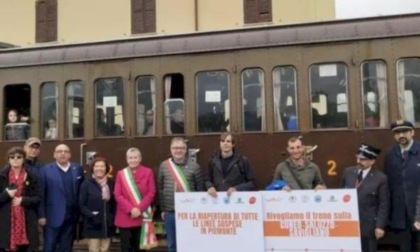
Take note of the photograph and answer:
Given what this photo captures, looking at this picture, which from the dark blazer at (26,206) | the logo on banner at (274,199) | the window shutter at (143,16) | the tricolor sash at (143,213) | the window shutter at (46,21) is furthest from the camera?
the window shutter at (46,21)

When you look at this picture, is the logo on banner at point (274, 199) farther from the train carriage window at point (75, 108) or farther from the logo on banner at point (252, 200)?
the train carriage window at point (75, 108)

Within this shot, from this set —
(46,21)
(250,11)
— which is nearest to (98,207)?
(250,11)

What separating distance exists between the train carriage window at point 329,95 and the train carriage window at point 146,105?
2417 mm

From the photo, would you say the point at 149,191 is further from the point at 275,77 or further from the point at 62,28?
the point at 62,28

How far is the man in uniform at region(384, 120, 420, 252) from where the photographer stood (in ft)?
21.3

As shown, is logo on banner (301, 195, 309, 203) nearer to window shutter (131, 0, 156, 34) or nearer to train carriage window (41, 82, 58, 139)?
train carriage window (41, 82, 58, 139)

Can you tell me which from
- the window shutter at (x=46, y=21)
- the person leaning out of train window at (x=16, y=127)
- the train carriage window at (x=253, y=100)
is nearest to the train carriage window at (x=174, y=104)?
the train carriage window at (x=253, y=100)

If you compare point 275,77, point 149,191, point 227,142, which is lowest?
point 149,191

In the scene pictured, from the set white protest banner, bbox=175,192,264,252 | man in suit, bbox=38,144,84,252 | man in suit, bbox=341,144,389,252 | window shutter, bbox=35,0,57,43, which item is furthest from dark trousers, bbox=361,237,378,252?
window shutter, bbox=35,0,57,43

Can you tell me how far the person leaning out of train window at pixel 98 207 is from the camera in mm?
7098

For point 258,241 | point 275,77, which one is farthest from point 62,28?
point 258,241

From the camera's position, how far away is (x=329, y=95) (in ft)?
25.3

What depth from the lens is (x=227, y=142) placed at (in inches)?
265

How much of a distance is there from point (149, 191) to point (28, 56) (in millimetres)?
3651
